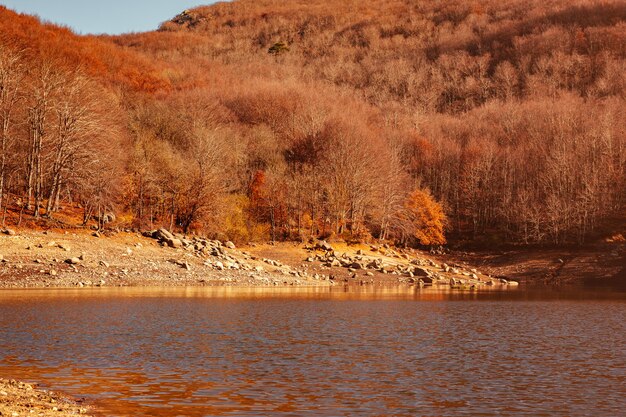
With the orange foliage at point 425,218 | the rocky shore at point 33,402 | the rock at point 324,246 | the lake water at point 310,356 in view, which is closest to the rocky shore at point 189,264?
the rock at point 324,246

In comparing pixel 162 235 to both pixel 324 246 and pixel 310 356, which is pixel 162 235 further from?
pixel 310 356

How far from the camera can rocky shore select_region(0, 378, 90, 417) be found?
12812mm

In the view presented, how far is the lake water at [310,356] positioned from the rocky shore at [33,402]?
2.04ft

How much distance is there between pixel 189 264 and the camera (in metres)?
50.7

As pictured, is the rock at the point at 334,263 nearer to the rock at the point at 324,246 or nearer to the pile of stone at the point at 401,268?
the pile of stone at the point at 401,268

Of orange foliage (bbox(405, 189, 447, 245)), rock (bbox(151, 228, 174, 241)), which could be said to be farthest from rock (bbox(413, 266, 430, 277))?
rock (bbox(151, 228, 174, 241))

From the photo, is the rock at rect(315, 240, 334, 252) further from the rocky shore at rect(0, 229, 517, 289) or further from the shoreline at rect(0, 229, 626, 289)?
the shoreline at rect(0, 229, 626, 289)

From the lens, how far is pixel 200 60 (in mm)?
178125

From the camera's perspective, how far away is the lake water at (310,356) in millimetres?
15203

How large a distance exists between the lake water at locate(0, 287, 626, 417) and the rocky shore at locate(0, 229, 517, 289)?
22.5 feet

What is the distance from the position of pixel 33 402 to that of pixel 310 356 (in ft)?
29.8

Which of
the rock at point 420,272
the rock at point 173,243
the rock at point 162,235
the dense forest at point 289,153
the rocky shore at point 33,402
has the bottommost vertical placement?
the rock at point 420,272

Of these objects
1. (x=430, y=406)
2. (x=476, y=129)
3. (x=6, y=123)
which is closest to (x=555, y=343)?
(x=430, y=406)

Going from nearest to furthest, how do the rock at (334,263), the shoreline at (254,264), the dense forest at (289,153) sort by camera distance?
the shoreline at (254,264), the dense forest at (289,153), the rock at (334,263)
